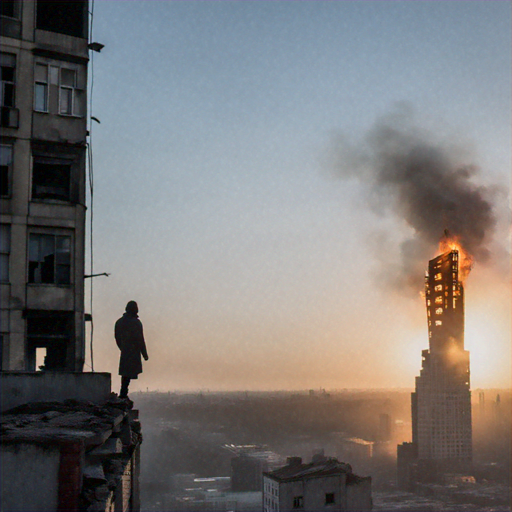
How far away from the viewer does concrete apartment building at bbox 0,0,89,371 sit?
22.5 m

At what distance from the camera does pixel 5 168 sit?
22.8 m

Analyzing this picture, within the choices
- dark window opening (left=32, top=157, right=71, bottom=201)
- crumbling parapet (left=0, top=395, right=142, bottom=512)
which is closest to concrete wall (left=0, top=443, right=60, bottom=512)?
crumbling parapet (left=0, top=395, right=142, bottom=512)

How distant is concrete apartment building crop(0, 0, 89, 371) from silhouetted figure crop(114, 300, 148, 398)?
6.87m

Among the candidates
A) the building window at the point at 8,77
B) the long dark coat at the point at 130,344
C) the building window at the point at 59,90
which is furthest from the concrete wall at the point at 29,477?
the building window at the point at 59,90

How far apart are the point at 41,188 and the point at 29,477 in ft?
51.0

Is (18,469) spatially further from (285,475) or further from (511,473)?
(511,473)

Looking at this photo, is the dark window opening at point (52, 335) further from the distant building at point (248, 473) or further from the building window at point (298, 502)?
the distant building at point (248, 473)

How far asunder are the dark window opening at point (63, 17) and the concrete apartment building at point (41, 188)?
6 centimetres

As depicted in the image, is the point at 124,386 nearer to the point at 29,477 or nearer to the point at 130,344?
the point at 130,344

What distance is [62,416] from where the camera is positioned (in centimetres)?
1307

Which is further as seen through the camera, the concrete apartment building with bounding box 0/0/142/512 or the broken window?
the broken window

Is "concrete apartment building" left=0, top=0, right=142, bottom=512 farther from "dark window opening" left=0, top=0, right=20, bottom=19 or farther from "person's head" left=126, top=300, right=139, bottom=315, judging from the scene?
"person's head" left=126, top=300, right=139, bottom=315

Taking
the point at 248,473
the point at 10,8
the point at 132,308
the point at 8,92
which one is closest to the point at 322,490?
the point at 132,308

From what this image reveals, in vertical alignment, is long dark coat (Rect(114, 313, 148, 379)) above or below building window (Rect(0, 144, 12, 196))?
below
